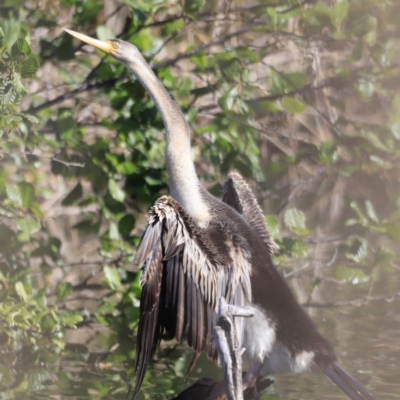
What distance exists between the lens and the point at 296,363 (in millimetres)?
3350

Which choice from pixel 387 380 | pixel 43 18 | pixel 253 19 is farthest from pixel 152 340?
pixel 253 19

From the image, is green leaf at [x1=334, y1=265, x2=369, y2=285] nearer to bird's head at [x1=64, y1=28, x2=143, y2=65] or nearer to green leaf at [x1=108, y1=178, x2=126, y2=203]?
green leaf at [x1=108, y1=178, x2=126, y2=203]

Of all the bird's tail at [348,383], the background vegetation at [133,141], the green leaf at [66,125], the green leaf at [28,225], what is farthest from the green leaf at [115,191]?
the bird's tail at [348,383]

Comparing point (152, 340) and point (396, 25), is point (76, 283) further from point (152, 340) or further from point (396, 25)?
point (396, 25)

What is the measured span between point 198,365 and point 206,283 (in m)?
1.44

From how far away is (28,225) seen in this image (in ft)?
13.8

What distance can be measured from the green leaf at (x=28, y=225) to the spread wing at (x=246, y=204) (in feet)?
3.32

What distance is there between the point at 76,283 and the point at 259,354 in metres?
2.16

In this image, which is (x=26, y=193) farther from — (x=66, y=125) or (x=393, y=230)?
(x=393, y=230)

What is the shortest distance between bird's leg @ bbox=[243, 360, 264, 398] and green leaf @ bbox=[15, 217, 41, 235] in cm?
150

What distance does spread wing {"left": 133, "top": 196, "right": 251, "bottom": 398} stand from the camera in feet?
10.2

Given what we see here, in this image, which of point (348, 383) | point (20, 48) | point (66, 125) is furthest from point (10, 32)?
point (348, 383)

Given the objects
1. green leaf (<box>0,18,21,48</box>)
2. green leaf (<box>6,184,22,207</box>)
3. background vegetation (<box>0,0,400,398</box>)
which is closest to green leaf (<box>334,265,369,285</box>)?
background vegetation (<box>0,0,400,398</box>)

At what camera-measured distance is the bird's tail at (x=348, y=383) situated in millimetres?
3133
